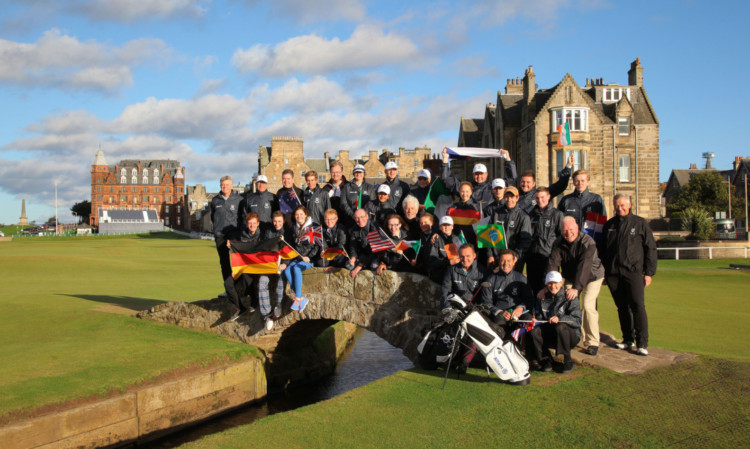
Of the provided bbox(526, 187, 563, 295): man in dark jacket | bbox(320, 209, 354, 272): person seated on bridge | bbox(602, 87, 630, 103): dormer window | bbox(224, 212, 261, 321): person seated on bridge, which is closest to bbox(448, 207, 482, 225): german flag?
bbox(526, 187, 563, 295): man in dark jacket

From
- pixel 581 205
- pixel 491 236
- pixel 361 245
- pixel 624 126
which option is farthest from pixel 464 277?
pixel 624 126

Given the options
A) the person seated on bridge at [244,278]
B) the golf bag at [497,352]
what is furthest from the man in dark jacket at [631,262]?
the person seated on bridge at [244,278]

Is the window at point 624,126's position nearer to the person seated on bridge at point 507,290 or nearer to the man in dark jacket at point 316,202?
the man in dark jacket at point 316,202

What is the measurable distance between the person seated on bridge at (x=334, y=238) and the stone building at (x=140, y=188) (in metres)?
147

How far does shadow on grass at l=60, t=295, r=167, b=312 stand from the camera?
629 inches

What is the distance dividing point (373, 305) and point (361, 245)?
1.22 m

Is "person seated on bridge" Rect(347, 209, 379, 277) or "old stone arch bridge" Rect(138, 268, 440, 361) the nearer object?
"old stone arch bridge" Rect(138, 268, 440, 361)

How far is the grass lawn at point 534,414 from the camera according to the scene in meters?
5.81

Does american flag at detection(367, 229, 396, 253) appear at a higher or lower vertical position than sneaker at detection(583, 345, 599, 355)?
higher

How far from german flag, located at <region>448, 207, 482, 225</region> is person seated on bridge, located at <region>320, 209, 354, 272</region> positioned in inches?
87.8

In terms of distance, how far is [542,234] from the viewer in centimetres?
873

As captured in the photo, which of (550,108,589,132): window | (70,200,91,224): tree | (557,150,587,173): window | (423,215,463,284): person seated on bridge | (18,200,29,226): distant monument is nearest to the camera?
(423,215,463,284): person seated on bridge

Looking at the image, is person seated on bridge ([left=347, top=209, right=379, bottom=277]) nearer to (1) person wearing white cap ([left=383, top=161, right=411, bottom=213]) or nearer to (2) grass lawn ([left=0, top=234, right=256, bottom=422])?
(1) person wearing white cap ([left=383, top=161, right=411, bottom=213])

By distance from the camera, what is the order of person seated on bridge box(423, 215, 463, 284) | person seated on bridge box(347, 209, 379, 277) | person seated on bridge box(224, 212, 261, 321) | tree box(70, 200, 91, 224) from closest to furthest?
person seated on bridge box(423, 215, 463, 284)
person seated on bridge box(347, 209, 379, 277)
person seated on bridge box(224, 212, 261, 321)
tree box(70, 200, 91, 224)
